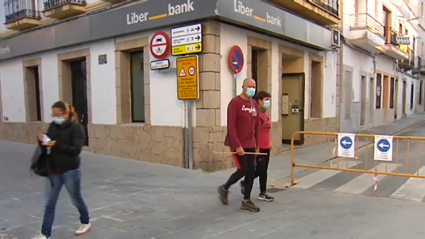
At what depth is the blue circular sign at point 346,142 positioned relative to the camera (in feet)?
Answer: 21.6

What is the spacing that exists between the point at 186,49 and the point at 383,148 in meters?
4.53

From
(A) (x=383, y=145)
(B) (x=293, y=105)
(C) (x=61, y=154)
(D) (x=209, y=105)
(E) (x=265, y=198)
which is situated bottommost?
(E) (x=265, y=198)

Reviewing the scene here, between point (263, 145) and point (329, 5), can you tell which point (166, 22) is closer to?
point (263, 145)

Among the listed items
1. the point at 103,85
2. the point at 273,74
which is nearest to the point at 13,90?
the point at 103,85

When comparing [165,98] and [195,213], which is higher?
[165,98]

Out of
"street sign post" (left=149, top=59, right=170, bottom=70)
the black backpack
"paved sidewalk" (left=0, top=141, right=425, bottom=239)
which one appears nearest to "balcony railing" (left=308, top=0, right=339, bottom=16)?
"street sign post" (left=149, top=59, right=170, bottom=70)

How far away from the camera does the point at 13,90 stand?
1373 centimetres

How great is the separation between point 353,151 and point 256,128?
238cm

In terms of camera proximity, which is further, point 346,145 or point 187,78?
point 187,78

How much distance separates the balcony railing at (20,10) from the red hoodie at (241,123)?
10047mm

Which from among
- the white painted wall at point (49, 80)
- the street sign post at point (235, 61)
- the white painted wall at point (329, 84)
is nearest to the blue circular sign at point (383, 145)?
the street sign post at point (235, 61)

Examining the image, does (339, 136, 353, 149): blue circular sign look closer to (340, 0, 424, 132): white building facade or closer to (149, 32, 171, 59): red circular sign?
(149, 32, 171, 59): red circular sign

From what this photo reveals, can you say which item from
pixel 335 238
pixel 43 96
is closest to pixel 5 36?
pixel 43 96

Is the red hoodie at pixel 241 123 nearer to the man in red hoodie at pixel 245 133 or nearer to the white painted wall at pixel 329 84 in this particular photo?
the man in red hoodie at pixel 245 133
